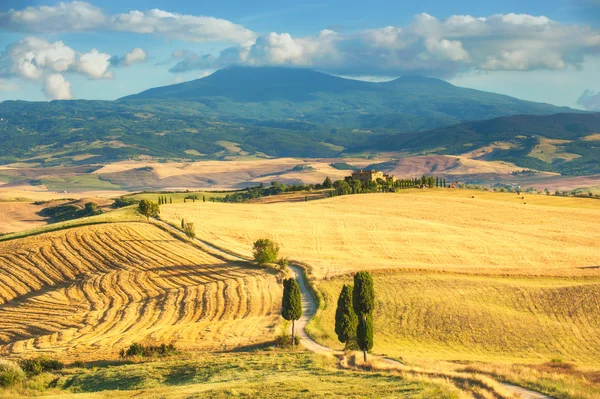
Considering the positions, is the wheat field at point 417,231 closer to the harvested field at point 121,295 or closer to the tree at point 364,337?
the harvested field at point 121,295

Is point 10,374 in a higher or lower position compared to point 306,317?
higher

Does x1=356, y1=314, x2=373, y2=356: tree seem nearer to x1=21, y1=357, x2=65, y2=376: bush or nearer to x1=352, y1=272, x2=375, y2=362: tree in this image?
x1=352, y1=272, x2=375, y2=362: tree

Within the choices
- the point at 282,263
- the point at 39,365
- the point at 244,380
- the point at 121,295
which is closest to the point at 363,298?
the point at 244,380

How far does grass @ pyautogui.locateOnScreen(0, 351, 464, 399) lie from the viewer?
30659 mm

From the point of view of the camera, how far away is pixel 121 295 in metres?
69.2

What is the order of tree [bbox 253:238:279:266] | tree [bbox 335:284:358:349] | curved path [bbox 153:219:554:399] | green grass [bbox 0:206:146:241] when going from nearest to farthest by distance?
curved path [bbox 153:219:554:399] → tree [bbox 335:284:358:349] → tree [bbox 253:238:279:266] → green grass [bbox 0:206:146:241]

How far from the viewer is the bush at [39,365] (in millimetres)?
41969

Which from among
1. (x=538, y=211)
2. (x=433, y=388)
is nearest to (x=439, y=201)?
(x=538, y=211)

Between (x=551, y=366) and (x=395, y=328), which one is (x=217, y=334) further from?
(x=551, y=366)

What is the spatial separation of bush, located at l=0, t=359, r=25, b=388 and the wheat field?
35537 millimetres

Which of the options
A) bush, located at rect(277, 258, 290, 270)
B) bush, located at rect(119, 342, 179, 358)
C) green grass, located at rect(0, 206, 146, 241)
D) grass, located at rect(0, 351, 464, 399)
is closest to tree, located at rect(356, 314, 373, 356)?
grass, located at rect(0, 351, 464, 399)

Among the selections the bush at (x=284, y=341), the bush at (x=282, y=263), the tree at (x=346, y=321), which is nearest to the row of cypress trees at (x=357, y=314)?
the tree at (x=346, y=321)

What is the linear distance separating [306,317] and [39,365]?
21.9 metres

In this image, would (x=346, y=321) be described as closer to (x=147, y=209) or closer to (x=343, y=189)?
(x=147, y=209)
